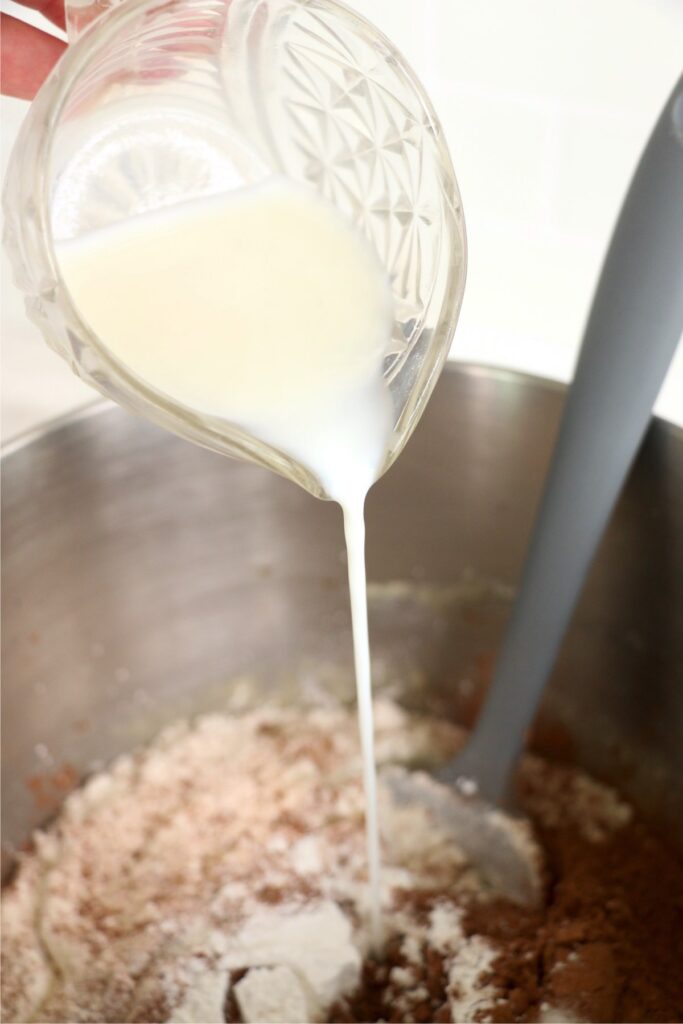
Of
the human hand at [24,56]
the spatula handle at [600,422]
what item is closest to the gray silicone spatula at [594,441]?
the spatula handle at [600,422]

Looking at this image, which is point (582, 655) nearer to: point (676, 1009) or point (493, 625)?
point (493, 625)

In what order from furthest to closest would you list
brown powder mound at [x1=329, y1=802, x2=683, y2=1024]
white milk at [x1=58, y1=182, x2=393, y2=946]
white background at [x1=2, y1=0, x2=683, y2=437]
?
white background at [x1=2, y1=0, x2=683, y2=437] → brown powder mound at [x1=329, y1=802, x2=683, y2=1024] → white milk at [x1=58, y1=182, x2=393, y2=946]

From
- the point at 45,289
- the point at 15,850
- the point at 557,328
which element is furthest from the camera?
the point at 557,328

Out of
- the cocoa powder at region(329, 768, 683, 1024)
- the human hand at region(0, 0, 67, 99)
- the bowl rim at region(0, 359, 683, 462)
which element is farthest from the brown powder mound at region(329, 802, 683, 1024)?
the human hand at region(0, 0, 67, 99)

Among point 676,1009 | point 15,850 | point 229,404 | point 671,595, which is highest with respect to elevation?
point 229,404

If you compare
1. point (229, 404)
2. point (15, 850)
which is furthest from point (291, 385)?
point (15, 850)

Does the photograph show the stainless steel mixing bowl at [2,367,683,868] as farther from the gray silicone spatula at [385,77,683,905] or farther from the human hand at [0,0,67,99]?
the human hand at [0,0,67,99]

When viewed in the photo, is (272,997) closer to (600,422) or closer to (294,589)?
(294,589)
